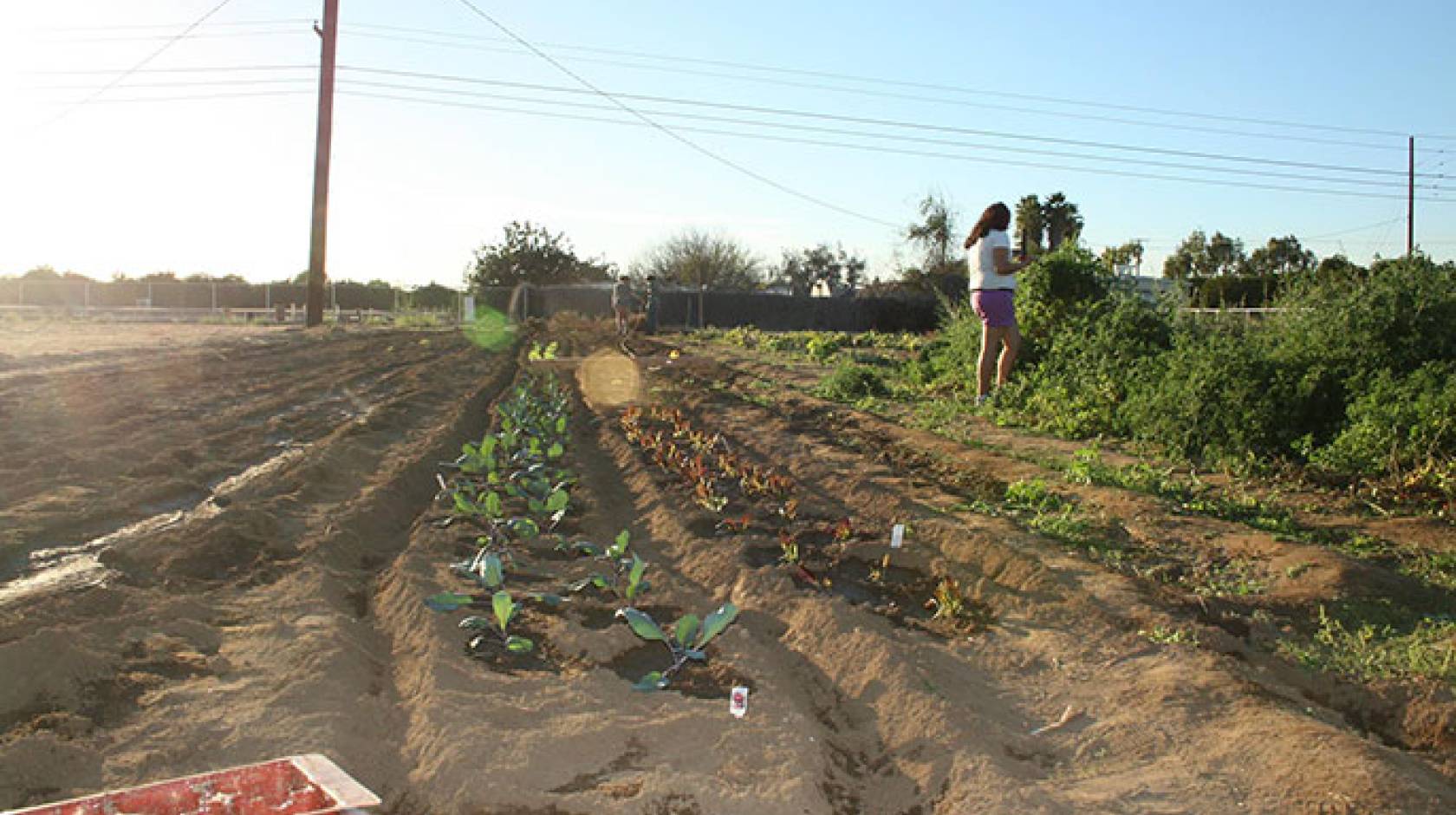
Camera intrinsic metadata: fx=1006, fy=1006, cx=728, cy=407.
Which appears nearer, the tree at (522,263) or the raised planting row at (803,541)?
the raised planting row at (803,541)

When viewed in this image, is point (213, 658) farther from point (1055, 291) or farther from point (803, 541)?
point (1055, 291)

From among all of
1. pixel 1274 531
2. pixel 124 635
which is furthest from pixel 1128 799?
pixel 124 635

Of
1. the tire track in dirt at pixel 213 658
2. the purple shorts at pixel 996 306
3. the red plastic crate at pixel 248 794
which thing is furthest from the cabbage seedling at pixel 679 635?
the purple shorts at pixel 996 306

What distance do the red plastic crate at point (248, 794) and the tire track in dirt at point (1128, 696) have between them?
1.53 metres

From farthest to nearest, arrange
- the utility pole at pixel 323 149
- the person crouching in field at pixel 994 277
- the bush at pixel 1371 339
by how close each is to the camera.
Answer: the utility pole at pixel 323 149, the person crouching in field at pixel 994 277, the bush at pixel 1371 339

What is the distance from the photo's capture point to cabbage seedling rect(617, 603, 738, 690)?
3297mm

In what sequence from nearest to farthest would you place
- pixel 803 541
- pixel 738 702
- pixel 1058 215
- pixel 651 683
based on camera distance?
pixel 738 702
pixel 651 683
pixel 803 541
pixel 1058 215

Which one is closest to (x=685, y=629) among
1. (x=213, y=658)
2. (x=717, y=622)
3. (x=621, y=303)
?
(x=717, y=622)

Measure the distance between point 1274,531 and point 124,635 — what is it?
4810 millimetres

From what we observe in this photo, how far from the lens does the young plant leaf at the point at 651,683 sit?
3.27m

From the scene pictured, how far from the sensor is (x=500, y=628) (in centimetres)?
373

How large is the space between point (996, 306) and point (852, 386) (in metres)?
2.29

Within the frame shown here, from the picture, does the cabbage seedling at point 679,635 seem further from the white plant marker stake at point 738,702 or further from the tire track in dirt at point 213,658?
the tire track in dirt at point 213,658

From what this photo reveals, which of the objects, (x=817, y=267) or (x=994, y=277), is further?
(x=817, y=267)
